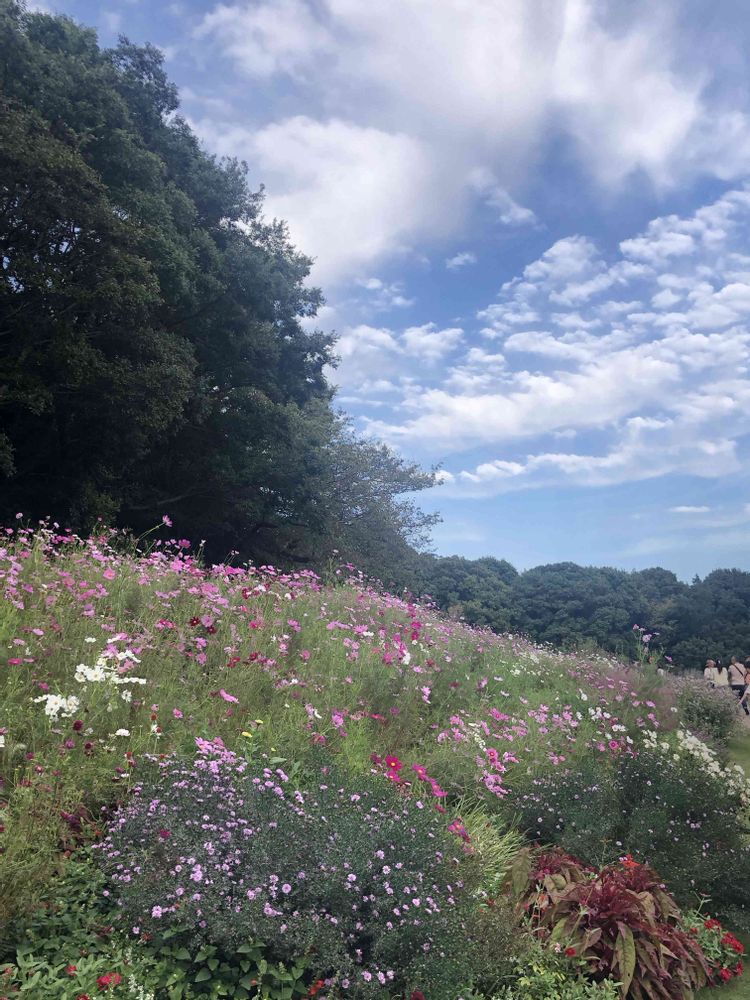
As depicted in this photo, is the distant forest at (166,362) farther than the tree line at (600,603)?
No

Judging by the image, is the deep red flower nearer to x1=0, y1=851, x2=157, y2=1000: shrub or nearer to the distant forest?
x1=0, y1=851, x2=157, y2=1000: shrub

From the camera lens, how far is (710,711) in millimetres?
11367

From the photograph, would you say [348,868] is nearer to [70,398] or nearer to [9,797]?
[9,797]

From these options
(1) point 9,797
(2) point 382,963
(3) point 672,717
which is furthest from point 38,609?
(3) point 672,717

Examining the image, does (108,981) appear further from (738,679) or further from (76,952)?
(738,679)

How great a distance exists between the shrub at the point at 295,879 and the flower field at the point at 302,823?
12 millimetres

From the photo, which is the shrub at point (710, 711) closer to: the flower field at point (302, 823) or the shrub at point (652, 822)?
the flower field at point (302, 823)

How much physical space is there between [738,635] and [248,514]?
50.8 ft

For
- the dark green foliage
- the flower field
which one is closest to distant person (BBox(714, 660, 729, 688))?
the dark green foliage

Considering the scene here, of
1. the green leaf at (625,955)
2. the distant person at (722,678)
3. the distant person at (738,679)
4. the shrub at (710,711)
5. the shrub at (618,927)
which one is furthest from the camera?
the distant person at (738,679)

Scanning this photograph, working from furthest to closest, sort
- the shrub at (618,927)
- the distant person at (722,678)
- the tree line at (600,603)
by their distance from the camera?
the tree line at (600,603), the distant person at (722,678), the shrub at (618,927)

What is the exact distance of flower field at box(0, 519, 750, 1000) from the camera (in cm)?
275

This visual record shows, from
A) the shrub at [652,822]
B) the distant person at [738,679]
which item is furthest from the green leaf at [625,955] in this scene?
the distant person at [738,679]

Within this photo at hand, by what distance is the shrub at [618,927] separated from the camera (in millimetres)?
3584
